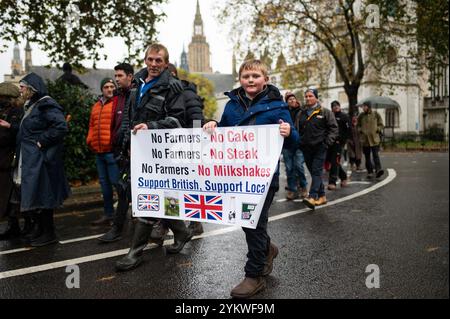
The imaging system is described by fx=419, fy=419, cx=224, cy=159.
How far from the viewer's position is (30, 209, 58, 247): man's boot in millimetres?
5020

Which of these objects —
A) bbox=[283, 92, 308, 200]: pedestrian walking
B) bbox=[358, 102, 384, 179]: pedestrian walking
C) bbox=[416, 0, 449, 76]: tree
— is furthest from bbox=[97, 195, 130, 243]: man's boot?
bbox=[416, 0, 449, 76]: tree

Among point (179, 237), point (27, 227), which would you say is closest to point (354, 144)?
point (179, 237)

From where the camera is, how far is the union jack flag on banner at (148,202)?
4051 mm

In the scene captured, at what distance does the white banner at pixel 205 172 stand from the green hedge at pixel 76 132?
5006 millimetres

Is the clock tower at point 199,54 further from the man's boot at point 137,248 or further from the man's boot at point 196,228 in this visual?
the man's boot at point 137,248

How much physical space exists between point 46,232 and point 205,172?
2559 mm

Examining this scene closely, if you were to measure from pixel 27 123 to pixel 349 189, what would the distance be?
697cm

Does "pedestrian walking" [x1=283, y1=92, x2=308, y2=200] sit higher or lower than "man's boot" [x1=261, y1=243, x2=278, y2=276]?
higher

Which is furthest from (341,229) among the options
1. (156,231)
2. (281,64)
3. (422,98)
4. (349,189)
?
(422,98)

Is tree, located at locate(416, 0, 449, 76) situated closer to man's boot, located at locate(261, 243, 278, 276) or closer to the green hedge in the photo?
the green hedge

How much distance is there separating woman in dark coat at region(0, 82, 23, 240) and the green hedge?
320 cm

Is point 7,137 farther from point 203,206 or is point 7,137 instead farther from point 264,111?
point 264,111

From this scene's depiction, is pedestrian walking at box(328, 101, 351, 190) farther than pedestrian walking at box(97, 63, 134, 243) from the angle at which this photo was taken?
Yes
